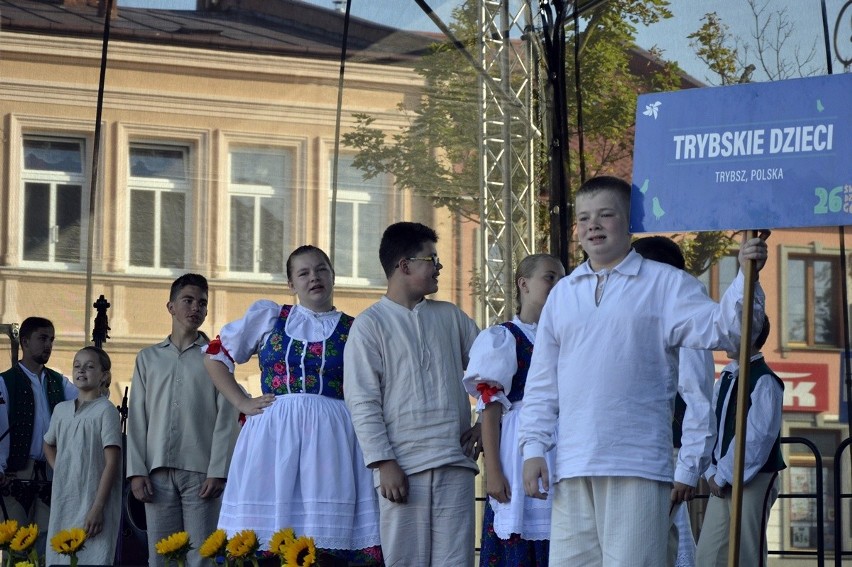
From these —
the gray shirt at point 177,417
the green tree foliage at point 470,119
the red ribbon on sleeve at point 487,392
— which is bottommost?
the gray shirt at point 177,417

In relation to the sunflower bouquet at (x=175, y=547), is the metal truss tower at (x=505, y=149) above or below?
above

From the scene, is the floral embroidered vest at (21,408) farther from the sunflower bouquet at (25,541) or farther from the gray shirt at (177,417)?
the sunflower bouquet at (25,541)

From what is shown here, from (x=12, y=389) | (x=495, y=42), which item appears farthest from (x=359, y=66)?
(x=12, y=389)

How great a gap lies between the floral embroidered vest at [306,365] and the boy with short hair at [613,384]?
1.34m

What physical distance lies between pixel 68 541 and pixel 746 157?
1965mm

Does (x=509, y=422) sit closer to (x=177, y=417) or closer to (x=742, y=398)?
(x=742, y=398)

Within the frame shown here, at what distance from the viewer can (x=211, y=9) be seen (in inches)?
296

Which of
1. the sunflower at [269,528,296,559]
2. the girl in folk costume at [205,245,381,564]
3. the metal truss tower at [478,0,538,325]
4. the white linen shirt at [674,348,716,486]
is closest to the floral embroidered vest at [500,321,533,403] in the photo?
the white linen shirt at [674,348,716,486]

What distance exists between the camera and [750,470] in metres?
5.00

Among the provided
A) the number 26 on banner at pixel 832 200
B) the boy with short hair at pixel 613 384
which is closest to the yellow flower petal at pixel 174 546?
the boy with short hair at pixel 613 384

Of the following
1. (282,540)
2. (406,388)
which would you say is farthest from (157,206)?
(282,540)

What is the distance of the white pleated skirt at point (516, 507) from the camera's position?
14.9 feet

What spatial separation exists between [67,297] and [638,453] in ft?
14.6

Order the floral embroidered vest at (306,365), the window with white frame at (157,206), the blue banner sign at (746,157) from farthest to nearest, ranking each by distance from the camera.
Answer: the window with white frame at (157,206)
the floral embroidered vest at (306,365)
the blue banner sign at (746,157)
